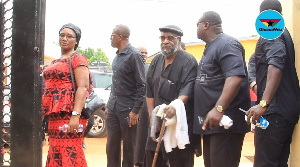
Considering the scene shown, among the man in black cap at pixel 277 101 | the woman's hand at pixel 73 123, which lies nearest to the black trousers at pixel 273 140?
the man in black cap at pixel 277 101

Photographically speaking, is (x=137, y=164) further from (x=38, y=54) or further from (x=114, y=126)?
(x=38, y=54)

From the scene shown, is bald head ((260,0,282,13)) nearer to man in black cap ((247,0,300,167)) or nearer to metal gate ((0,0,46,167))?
man in black cap ((247,0,300,167))

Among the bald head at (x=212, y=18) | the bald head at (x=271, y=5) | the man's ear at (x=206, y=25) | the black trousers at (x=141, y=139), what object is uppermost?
the bald head at (x=271, y=5)

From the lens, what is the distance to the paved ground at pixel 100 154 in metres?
8.52

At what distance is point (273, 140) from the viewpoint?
404cm

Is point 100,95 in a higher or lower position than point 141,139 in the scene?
lower

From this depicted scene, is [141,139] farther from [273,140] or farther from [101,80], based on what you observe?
[101,80]

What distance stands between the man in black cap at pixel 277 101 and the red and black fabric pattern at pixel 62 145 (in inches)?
75.6

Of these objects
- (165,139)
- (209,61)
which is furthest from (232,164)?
(209,61)

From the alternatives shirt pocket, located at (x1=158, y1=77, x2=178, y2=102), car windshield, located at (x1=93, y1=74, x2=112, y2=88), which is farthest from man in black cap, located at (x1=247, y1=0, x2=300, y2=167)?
car windshield, located at (x1=93, y1=74, x2=112, y2=88)

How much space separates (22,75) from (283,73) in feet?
8.07

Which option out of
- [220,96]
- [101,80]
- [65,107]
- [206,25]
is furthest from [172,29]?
[101,80]

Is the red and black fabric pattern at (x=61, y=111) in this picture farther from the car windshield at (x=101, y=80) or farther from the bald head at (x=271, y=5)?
the car windshield at (x=101, y=80)

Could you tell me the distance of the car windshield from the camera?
512 inches
